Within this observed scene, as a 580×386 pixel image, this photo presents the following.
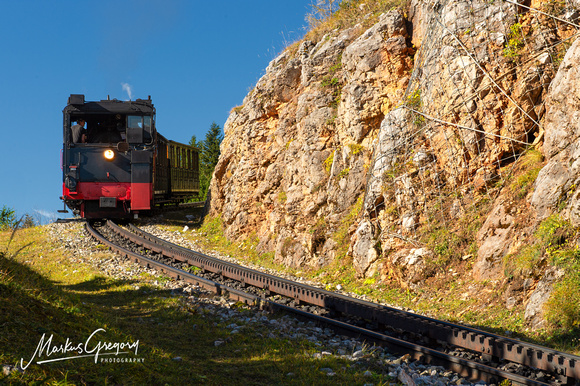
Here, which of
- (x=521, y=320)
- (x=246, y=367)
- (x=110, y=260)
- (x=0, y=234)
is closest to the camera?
(x=246, y=367)

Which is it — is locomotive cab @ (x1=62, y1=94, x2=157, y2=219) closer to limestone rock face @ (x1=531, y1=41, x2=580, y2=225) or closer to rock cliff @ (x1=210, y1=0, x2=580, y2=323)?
rock cliff @ (x1=210, y1=0, x2=580, y2=323)

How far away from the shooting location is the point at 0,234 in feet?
61.0

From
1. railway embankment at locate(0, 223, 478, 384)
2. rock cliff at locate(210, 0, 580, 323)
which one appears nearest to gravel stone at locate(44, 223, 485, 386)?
railway embankment at locate(0, 223, 478, 384)

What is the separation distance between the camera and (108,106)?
18.7m

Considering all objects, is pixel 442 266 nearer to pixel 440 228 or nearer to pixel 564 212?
pixel 440 228

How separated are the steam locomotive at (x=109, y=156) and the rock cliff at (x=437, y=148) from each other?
5.47m

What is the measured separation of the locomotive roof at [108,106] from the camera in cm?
1819

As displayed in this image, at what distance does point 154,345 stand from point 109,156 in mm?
14201

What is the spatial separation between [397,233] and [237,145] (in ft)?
41.5

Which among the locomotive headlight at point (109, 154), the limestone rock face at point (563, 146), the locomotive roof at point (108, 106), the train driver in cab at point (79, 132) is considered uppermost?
the locomotive roof at point (108, 106)

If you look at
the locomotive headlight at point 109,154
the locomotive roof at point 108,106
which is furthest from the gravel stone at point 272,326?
the locomotive roof at point 108,106

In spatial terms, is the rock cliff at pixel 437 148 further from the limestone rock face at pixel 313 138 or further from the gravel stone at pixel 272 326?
the gravel stone at pixel 272 326

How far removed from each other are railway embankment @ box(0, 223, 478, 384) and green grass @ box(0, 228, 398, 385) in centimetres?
1

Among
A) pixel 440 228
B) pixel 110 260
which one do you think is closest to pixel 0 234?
pixel 110 260
